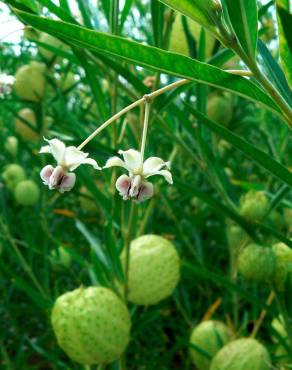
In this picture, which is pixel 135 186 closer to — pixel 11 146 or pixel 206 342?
pixel 206 342

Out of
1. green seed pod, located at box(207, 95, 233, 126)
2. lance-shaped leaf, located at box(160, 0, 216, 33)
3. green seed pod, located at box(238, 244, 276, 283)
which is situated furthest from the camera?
green seed pod, located at box(207, 95, 233, 126)

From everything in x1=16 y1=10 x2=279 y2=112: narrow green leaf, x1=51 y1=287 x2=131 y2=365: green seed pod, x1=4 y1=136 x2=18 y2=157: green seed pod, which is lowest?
x1=4 y1=136 x2=18 y2=157: green seed pod

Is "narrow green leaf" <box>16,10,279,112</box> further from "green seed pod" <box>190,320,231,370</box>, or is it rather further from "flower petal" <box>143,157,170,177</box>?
"green seed pod" <box>190,320,231,370</box>

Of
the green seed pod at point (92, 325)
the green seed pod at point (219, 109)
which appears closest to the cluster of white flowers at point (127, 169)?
the green seed pod at point (92, 325)

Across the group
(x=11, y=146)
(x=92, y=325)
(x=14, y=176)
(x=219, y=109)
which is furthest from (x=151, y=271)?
(x=11, y=146)

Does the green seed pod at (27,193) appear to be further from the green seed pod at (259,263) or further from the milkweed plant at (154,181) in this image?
the green seed pod at (259,263)

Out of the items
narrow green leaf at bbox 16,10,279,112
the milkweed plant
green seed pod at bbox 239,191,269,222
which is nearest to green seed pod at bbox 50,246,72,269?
the milkweed plant

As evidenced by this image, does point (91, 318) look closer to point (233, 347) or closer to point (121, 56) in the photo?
point (233, 347)
